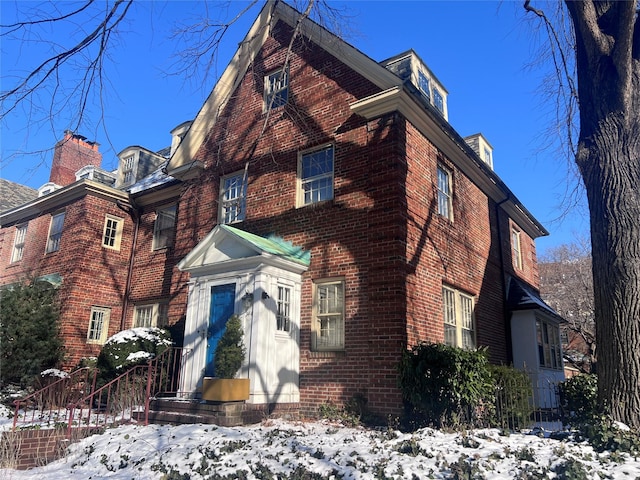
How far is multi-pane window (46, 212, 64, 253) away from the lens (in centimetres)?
1748

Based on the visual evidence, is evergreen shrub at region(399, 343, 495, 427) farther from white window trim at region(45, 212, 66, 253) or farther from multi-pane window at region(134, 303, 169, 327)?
white window trim at region(45, 212, 66, 253)

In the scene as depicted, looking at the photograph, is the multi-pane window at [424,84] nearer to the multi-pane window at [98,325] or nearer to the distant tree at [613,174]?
the distant tree at [613,174]

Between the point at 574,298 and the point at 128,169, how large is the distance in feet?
86.8

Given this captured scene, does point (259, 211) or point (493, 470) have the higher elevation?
point (259, 211)

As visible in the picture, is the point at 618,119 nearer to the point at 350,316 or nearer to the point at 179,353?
the point at 350,316

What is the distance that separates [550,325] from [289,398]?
1079 centimetres

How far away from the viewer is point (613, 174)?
738 centimetres

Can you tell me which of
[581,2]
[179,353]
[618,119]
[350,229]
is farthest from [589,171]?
[179,353]

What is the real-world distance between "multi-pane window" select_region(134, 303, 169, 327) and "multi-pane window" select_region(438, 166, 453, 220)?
9.11m

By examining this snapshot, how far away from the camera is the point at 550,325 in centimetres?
1644

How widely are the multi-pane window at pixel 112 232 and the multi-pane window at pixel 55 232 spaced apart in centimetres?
188

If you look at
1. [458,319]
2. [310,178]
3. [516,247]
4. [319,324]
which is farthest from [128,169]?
[516,247]

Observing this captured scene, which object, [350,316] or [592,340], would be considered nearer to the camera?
[350,316]

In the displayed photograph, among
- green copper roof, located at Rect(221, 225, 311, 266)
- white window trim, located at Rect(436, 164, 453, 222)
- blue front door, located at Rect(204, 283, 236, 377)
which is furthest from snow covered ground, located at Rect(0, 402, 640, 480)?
white window trim, located at Rect(436, 164, 453, 222)
